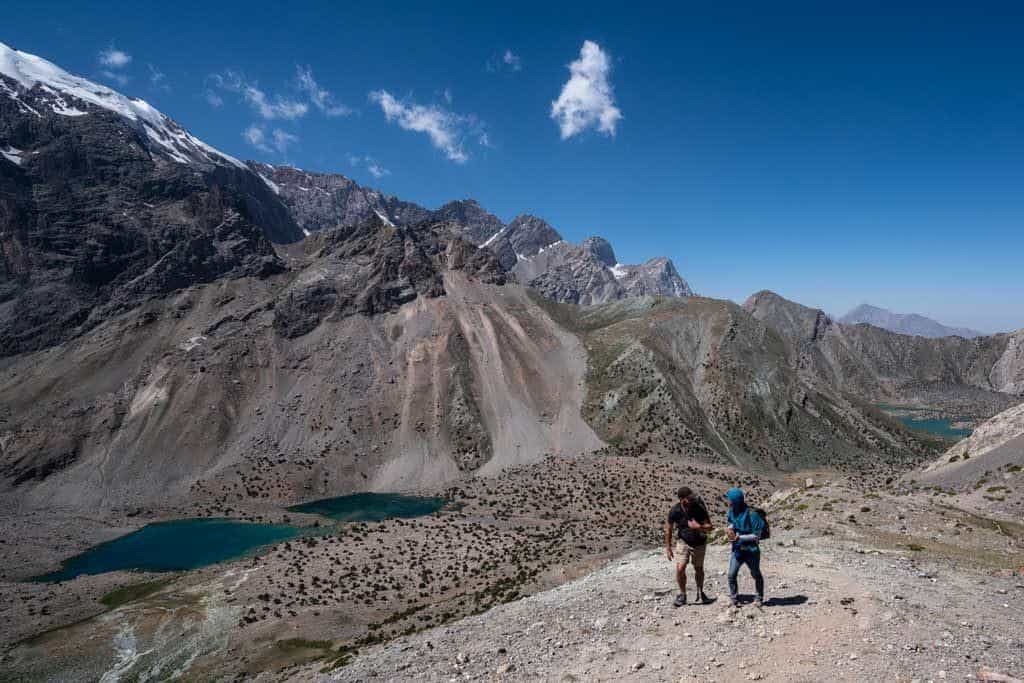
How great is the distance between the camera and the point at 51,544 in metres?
66.0

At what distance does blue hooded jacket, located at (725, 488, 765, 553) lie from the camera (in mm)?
13602

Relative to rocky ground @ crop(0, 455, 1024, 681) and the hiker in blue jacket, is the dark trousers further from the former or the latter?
rocky ground @ crop(0, 455, 1024, 681)

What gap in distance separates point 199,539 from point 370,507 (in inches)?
874

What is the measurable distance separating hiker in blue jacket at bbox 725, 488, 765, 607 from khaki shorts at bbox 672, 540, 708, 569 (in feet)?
2.66

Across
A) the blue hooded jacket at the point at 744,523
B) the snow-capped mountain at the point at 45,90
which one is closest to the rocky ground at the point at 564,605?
the blue hooded jacket at the point at 744,523

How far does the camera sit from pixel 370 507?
80.5 meters

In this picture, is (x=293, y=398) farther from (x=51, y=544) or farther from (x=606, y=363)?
(x=606, y=363)

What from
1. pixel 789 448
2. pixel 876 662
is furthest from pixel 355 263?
pixel 876 662

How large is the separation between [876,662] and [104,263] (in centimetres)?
16040

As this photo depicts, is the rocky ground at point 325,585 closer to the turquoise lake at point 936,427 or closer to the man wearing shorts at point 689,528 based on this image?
the man wearing shorts at point 689,528

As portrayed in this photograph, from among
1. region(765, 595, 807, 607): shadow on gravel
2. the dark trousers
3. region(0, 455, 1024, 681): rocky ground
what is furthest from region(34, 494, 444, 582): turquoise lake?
region(765, 595, 807, 607): shadow on gravel

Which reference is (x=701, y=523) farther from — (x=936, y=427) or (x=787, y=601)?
(x=936, y=427)

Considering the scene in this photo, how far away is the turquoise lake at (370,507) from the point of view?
7550 cm

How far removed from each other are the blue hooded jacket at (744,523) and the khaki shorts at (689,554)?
36.8 inches
